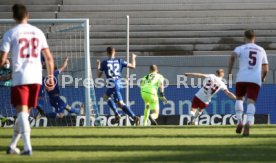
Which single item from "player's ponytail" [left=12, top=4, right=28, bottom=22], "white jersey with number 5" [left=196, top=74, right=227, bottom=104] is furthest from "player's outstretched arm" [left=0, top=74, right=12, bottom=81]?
"player's ponytail" [left=12, top=4, right=28, bottom=22]

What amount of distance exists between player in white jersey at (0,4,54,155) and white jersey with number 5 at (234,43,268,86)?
17.3 ft

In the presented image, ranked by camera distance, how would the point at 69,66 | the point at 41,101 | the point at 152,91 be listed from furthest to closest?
1. the point at 69,66
2. the point at 41,101
3. the point at 152,91

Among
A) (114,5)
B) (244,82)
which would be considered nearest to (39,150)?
(244,82)

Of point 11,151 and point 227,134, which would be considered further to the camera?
point 227,134

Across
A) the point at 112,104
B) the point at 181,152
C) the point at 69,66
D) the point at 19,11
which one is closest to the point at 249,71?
the point at 181,152

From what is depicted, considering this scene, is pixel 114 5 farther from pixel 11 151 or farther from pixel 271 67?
pixel 11 151

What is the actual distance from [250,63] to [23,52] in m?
5.54

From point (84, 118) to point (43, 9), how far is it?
12882 millimetres

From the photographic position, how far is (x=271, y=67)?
31047 millimetres

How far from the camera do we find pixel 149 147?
503 inches

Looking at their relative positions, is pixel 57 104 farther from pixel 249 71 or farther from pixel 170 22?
pixel 170 22

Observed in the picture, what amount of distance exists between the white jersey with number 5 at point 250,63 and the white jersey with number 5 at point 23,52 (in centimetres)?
531

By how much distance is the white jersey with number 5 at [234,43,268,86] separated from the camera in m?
15.8

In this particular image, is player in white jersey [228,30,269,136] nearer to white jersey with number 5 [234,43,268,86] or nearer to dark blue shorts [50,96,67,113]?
white jersey with number 5 [234,43,268,86]
